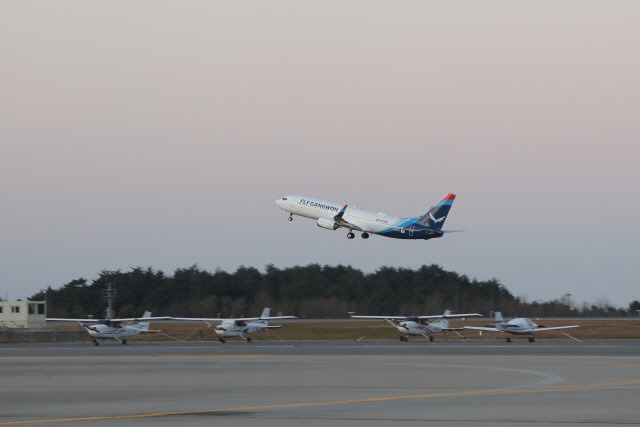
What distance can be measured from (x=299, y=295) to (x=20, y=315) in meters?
53.0

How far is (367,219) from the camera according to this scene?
4272 inches

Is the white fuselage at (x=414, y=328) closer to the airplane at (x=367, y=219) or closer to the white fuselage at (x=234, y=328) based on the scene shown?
the white fuselage at (x=234, y=328)

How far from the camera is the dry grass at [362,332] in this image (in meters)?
85.1

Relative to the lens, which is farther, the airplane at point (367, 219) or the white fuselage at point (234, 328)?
the airplane at point (367, 219)
